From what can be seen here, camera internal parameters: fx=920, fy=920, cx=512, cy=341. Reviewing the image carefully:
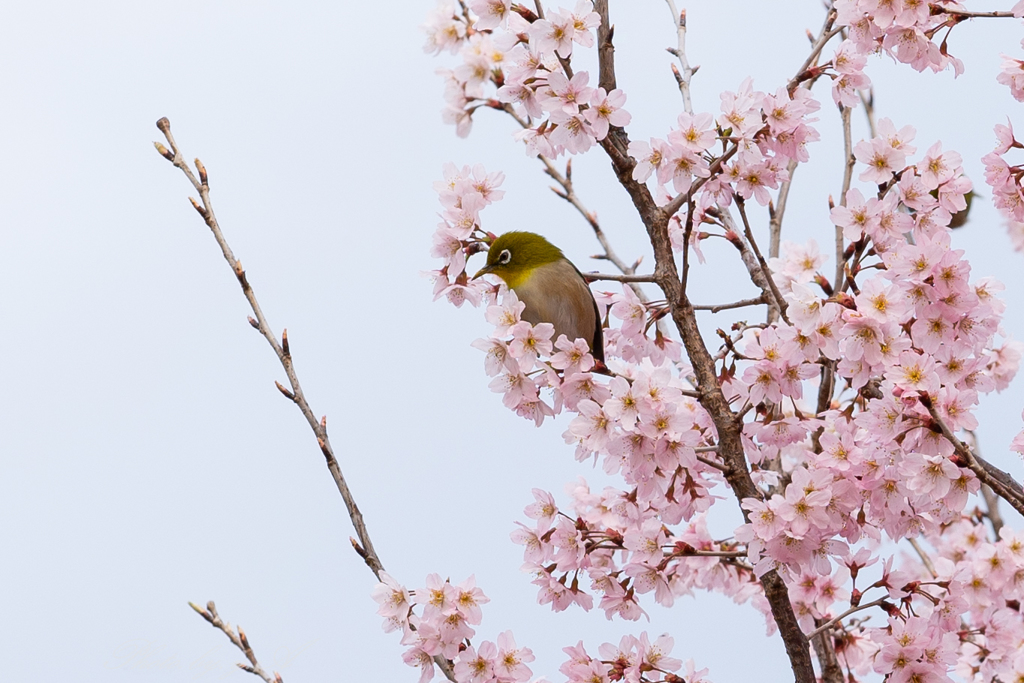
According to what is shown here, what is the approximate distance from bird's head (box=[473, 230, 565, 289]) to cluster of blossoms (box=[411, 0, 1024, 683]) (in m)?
0.32

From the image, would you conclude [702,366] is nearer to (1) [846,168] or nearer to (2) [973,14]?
(2) [973,14]

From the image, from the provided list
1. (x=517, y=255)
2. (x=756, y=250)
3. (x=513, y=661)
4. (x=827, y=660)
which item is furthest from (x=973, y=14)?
(x=513, y=661)

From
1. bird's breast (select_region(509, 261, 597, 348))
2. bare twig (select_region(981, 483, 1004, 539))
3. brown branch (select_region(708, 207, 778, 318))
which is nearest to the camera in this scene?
bird's breast (select_region(509, 261, 597, 348))

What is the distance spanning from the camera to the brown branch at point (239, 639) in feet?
8.77

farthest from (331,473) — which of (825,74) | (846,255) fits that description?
(825,74)

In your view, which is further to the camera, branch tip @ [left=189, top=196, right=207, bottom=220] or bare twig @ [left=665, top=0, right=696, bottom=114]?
bare twig @ [left=665, top=0, right=696, bottom=114]

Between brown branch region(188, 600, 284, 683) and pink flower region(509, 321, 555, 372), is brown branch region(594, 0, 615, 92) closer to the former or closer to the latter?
pink flower region(509, 321, 555, 372)

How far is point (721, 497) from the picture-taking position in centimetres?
310

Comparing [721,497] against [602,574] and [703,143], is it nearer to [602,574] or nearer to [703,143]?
[602,574]

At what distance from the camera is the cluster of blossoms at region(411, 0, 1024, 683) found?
2.57 metres

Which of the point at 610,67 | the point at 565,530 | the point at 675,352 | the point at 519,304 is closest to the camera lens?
the point at 519,304

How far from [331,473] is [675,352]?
5.01 ft

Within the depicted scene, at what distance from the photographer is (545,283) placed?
3340mm

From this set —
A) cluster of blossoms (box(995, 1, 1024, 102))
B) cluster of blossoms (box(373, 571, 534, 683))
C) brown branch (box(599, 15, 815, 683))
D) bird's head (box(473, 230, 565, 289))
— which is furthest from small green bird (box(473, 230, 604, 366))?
cluster of blossoms (box(995, 1, 1024, 102))
